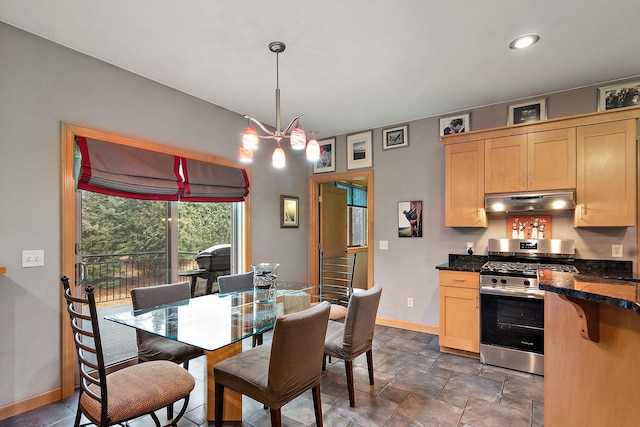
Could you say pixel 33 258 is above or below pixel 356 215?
below

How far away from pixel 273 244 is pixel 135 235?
1775 mm

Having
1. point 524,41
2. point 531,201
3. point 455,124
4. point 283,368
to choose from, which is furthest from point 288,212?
point 524,41

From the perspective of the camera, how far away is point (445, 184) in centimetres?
360

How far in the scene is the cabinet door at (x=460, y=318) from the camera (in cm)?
316

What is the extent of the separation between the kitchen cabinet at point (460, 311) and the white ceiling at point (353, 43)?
1932mm

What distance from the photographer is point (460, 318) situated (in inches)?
128

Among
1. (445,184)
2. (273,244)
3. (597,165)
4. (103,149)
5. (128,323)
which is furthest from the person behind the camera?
(273,244)

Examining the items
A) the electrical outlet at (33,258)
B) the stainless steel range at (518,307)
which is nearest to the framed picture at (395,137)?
the stainless steel range at (518,307)

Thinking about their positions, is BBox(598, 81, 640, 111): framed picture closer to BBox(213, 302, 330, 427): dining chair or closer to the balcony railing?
BBox(213, 302, 330, 427): dining chair

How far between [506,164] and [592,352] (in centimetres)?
236

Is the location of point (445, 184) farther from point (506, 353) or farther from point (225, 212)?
point (225, 212)

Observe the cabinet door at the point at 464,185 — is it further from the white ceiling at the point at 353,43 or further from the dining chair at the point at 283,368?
the dining chair at the point at 283,368

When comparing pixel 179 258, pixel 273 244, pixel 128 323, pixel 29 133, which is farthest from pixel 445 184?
pixel 29 133

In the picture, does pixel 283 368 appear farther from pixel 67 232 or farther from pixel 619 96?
pixel 619 96
